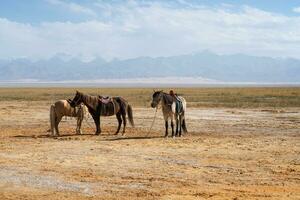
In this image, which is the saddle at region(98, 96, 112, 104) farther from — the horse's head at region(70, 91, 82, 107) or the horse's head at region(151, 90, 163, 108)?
the horse's head at region(151, 90, 163, 108)

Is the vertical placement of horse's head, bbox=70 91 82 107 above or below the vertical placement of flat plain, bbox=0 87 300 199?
above

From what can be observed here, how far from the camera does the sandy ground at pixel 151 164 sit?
10125 mm

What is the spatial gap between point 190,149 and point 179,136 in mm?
3591

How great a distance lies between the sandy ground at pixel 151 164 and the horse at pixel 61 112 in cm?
47

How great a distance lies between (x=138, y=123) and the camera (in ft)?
83.7

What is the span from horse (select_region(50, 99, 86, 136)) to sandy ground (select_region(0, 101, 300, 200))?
0.47 metres

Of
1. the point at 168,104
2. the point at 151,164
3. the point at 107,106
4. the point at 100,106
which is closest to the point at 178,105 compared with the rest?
the point at 168,104

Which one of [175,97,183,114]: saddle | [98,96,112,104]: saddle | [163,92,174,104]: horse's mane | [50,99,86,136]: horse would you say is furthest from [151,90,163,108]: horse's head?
[50,99,86,136]: horse

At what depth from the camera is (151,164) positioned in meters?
13.2

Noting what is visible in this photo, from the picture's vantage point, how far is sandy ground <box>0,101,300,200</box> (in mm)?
10125

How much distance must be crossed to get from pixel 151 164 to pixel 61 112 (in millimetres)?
8085

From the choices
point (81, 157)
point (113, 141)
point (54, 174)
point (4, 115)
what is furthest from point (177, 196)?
point (4, 115)

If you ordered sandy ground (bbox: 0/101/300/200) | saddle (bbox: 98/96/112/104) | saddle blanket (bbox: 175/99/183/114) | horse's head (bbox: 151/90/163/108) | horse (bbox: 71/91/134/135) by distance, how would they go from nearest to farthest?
1. sandy ground (bbox: 0/101/300/200)
2. horse's head (bbox: 151/90/163/108)
3. saddle blanket (bbox: 175/99/183/114)
4. horse (bbox: 71/91/134/135)
5. saddle (bbox: 98/96/112/104)

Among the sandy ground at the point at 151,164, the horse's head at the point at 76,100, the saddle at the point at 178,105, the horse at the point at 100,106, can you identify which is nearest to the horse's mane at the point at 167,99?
the saddle at the point at 178,105
